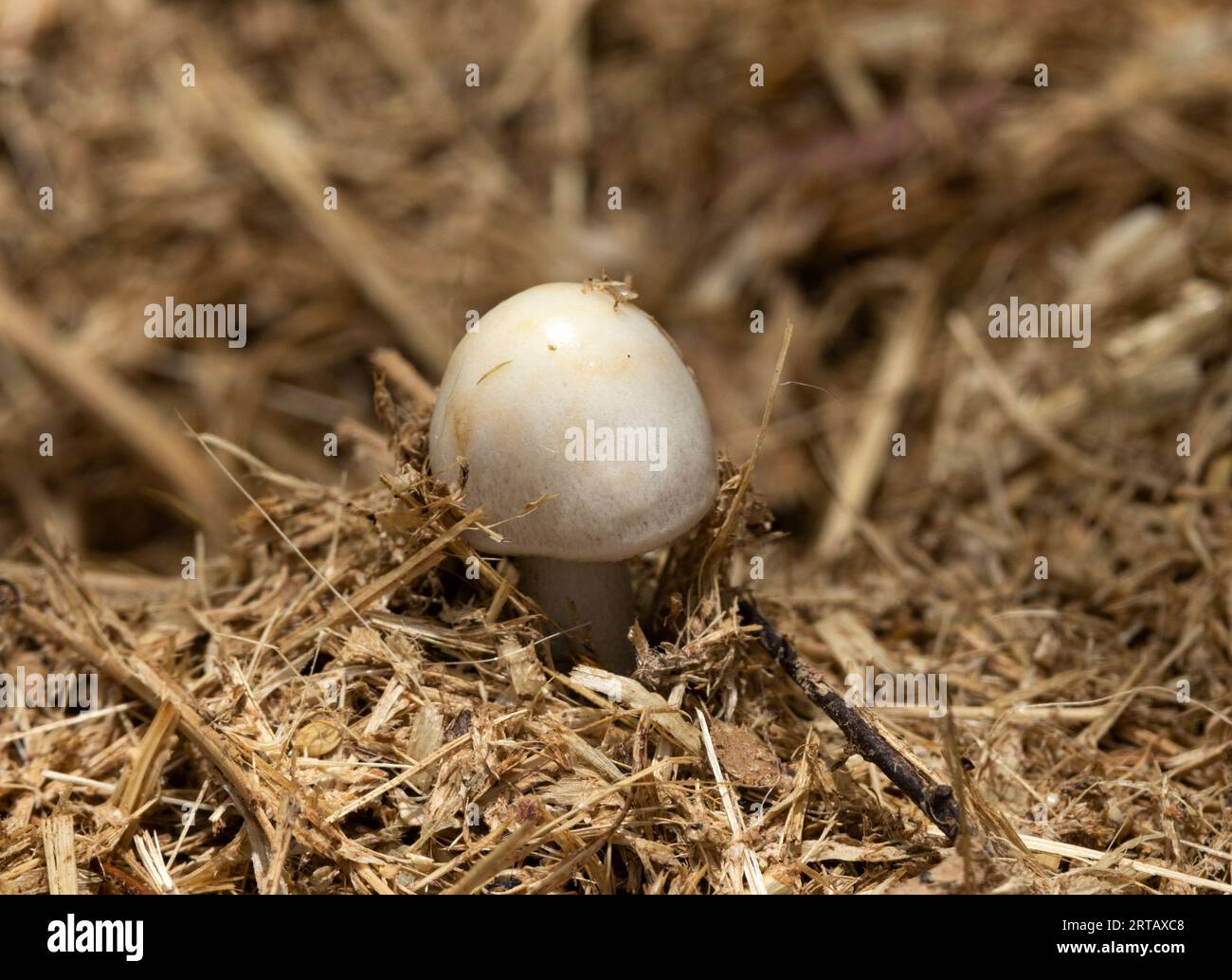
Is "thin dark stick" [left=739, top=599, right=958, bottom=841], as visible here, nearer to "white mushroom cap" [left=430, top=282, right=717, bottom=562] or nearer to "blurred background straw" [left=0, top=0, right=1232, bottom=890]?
"white mushroom cap" [left=430, top=282, right=717, bottom=562]

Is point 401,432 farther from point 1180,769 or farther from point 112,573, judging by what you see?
point 1180,769

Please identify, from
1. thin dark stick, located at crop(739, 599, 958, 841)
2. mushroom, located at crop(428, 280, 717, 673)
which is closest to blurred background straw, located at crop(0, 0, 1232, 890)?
thin dark stick, located at crop(739, 599, 958, 841)

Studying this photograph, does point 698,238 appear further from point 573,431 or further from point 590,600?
point 573,431

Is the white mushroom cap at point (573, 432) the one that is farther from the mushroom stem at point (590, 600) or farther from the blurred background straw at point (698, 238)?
the blurred background straw at point (698, 238)

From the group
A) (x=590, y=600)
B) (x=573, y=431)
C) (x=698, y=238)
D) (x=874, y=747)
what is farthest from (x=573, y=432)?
(x=698, y=238)
